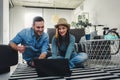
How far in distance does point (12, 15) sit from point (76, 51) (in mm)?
4643

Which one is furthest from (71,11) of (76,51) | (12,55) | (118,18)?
(12,55)

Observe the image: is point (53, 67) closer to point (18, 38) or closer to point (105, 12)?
point (18, 38)

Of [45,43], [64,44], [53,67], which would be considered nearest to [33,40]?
[45,43]

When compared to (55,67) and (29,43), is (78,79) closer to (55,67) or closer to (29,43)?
(55,67)

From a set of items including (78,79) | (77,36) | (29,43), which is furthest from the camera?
(77,36)

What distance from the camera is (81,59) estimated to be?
2.07 m

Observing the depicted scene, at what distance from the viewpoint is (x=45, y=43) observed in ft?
7.04

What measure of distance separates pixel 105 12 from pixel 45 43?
6.68 feet

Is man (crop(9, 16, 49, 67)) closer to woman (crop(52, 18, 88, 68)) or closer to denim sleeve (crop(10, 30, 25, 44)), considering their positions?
denim sleeve (crop(10, 30, 25, 44))

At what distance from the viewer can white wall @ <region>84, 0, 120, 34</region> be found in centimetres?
331

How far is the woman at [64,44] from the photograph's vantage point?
1969 mm

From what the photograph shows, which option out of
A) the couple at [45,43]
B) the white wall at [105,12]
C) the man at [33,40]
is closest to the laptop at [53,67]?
the couple at [45,43]

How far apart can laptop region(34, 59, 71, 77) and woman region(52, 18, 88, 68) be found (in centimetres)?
57

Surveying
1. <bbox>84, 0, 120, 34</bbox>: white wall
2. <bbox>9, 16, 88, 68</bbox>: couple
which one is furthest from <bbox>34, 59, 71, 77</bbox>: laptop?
<bbox>84, 0, 120, 34</bbox>: white wall
